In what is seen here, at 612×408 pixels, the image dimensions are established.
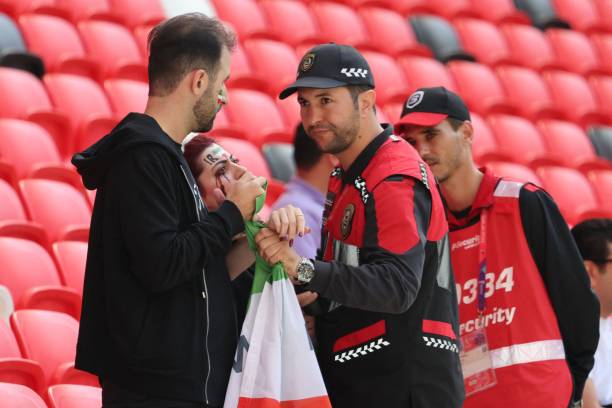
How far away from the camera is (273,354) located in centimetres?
230

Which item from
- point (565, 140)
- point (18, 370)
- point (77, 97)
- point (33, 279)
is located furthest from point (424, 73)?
point (18, 370)

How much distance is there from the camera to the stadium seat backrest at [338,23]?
23.5ft

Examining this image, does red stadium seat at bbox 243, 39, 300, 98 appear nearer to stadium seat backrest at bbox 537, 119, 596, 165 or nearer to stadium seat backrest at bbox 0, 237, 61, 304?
stadium seat backrest at bbox 537, 119, 596, 165

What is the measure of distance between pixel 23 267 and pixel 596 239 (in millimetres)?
1976

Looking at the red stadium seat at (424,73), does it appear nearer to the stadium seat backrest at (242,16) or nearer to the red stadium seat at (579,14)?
the stadium seat backrest at (242,16)

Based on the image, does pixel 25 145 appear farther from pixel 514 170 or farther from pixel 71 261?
pixel 514 170

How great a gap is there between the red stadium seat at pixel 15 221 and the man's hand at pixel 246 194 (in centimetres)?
180

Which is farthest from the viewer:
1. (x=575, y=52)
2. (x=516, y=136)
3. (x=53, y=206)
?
(x=575, y=52)

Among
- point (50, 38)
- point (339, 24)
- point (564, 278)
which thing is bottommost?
point (564, 278)

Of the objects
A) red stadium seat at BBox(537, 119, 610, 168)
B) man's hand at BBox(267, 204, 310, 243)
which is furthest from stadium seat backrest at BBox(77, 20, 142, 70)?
man's hand at BBox(267, 204, 310, 243)

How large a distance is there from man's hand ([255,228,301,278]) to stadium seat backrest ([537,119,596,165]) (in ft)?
16.0

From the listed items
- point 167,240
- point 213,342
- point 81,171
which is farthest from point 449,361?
point 81,171

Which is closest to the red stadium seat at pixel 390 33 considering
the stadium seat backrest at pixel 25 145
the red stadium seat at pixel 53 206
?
the stadium seat backrest at pixel 25 145

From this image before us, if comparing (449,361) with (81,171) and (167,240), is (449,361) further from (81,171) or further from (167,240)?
(81,171)
